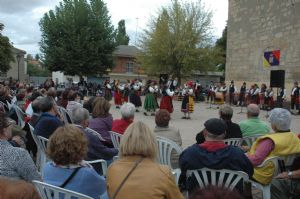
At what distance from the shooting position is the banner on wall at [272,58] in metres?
21.6

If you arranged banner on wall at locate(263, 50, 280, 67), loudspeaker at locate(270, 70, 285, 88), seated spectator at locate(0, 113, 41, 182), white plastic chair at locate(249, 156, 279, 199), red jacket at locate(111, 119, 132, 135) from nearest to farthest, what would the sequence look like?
1. seated spectator at locate(0, 113, 41, 182)
2. white plastic chair at locate(249, 156, 279, 199)
3. red jacket at locate(111, 119, 132, 135)
4. loudspeaker at locate(270, 70, 285, 88)
5. banner on wall at locate(263, 50, 280, 67)

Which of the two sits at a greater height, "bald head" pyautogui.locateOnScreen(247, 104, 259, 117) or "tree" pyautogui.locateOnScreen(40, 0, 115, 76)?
"tree" pyautogui.locateOnScreen(40, 0, 115, 76)

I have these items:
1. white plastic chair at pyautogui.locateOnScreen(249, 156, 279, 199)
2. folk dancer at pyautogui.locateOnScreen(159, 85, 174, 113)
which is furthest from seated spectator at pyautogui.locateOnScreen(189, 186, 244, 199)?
folk dancer at pyautogui.locateOnScreen(159, 85, 174, 113)

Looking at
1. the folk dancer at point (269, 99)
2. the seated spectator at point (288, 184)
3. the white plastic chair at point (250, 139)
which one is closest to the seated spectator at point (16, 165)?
the seated spectator at point (288, 184)

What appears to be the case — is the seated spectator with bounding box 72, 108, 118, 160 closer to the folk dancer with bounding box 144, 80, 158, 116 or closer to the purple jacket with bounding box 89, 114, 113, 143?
the purple jacket with bounding box 89, 114, 113, 143

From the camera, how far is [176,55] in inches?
1268

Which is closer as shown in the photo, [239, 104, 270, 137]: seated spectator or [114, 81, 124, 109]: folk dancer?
[239, 104, 270, 137]: seated spectator

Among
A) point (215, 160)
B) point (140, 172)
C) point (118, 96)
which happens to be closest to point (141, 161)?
point (140, 172)

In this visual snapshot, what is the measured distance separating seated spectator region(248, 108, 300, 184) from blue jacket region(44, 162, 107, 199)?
1.84 metres

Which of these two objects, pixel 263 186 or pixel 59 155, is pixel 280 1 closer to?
pixel 263 186

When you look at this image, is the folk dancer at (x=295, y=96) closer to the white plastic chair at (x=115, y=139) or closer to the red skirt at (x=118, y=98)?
the red skirt at (x=118, y=98)

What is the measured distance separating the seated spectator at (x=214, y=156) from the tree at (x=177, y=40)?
2856 cm

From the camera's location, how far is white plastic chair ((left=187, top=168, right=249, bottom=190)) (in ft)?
11.2

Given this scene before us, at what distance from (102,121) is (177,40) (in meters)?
27.1
